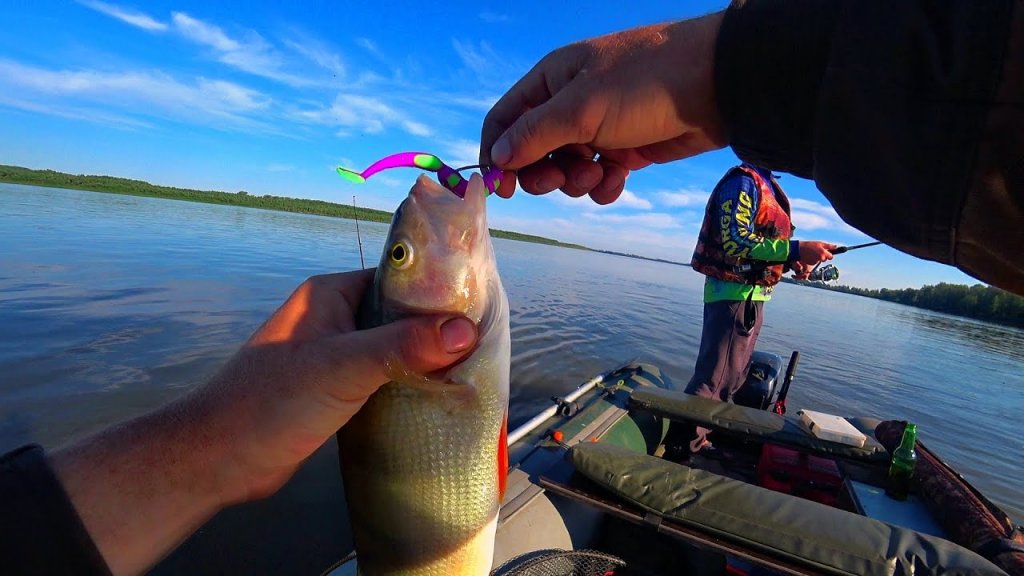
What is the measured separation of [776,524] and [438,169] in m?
2.77

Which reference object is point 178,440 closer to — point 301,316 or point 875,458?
point 301,316

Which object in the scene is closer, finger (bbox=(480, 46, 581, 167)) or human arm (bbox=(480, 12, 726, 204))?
human arm (bbox=(480, 12, 726, 204))

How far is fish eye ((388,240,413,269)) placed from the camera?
1684 mm

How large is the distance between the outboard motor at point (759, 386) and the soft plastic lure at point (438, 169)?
5.94m

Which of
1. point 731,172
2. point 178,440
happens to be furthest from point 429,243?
point 731,172

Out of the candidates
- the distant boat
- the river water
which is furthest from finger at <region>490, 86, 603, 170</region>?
the river water

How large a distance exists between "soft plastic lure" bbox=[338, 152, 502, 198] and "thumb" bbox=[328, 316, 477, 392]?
651 mm

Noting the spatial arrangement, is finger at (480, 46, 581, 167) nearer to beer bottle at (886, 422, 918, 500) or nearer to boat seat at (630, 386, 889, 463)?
boat seat at (630, 386, 889, 463)

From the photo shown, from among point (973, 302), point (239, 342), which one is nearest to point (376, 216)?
point (239, 342)

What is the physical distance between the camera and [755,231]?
19.5 feet

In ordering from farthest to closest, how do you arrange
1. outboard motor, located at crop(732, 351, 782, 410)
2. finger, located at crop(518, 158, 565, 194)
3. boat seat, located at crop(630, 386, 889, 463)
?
1. outboard motor, located at crop(732, 351, 782, 410)
2. boat seat, located at crop(630, 386, 889, 463)
3. finger, located at crop(518, 158, 565, 194)

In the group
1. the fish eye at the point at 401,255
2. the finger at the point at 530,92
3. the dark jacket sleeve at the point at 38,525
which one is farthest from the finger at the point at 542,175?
the dark jacket sleeve at the point at 38,525

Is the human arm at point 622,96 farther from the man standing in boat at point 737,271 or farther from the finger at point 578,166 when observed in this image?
the man standing in boat at point 737,271

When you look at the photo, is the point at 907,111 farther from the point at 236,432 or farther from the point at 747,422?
the point at 747,422
